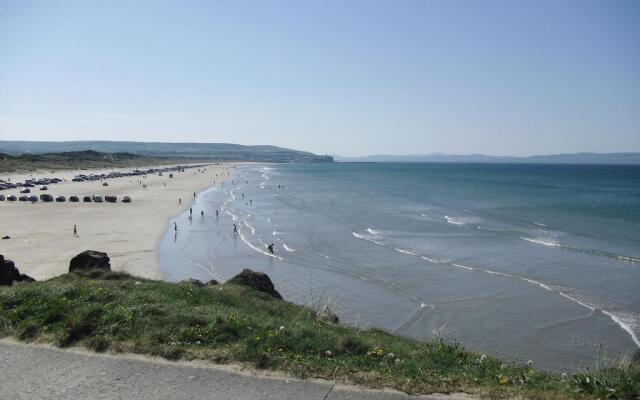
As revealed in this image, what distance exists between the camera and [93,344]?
8.45m

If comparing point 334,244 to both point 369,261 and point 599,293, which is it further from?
point 599,293

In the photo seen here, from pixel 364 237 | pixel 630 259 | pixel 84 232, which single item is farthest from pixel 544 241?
pixel 84 232

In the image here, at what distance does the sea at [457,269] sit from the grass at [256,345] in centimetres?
466

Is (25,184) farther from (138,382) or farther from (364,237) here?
(138,382)

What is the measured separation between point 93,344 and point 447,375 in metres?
6.26

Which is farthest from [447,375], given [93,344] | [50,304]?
[50,304]

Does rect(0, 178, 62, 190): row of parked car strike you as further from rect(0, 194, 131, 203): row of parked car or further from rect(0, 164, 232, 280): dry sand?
rect(0, 164, 232, 280): dry sand

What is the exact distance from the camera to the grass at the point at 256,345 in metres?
7.20

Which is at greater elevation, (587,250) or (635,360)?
(635,360)

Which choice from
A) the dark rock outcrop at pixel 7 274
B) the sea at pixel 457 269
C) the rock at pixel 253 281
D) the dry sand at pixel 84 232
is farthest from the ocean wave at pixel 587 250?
the dark rock outcrop at pixel 7 274

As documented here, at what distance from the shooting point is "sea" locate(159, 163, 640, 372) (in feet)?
59.4

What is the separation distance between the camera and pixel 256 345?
331 inches

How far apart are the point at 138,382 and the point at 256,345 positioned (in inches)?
80.2

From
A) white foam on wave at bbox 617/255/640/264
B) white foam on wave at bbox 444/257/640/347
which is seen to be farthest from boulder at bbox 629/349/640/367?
white foam on wave at bbox 617/255/640/264
